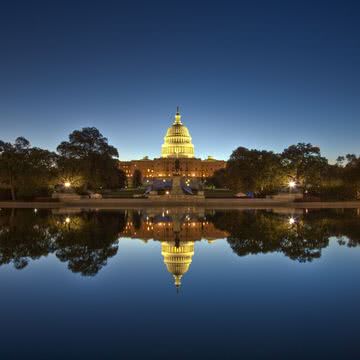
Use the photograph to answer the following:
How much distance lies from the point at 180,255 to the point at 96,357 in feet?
31.3

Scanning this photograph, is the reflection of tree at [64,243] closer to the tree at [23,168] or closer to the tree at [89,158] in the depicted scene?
the tree at [23,168]

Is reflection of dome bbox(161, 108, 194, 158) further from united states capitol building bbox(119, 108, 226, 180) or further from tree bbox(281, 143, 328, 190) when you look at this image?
tree bbox(281, 143, 328, 190)

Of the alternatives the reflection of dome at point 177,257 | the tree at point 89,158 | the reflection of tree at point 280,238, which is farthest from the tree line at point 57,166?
the reflection of dome at point 177,257

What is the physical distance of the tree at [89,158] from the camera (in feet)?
193

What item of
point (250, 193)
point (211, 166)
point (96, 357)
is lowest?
point (96, 357)

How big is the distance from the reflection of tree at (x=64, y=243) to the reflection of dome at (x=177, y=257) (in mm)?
2217

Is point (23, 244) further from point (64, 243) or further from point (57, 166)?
point (57, 166)

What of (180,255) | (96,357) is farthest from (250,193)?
(96,357)

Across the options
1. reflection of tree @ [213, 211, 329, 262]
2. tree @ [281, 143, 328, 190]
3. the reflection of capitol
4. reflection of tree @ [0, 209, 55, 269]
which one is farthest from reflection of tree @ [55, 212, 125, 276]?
tree @ [281, 143, 328, 190]

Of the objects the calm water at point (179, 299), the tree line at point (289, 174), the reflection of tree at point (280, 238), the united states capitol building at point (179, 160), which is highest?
the united states capitol building at point (179, 160)

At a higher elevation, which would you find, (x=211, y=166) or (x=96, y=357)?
(x=211, y=166)

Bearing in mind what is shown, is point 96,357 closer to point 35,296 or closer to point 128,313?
point 128,313

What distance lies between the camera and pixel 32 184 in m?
56.2

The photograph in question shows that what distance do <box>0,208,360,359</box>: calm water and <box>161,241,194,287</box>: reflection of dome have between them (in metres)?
0.04
